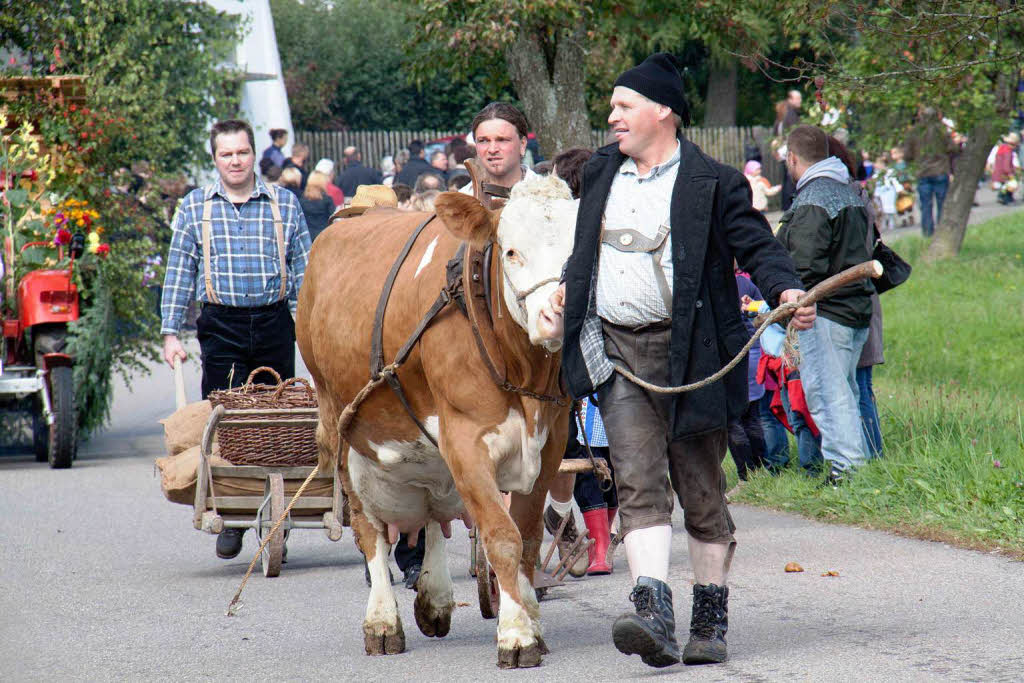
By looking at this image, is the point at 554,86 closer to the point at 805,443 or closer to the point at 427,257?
the point at 805,443

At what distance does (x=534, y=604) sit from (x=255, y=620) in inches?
63.5

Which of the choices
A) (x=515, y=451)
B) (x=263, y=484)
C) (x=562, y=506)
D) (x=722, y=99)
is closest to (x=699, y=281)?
(x=515, y=451)

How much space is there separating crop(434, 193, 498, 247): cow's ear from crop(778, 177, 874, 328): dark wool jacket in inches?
136

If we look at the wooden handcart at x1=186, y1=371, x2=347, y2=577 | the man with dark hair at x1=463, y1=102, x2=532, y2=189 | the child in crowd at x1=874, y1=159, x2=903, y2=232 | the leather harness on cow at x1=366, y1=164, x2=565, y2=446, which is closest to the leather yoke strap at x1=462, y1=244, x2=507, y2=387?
the leather harness on cow at x1=366, y1=164, x2=565, y2=446

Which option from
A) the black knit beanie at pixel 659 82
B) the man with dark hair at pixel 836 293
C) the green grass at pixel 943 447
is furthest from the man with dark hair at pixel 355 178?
the black knit beanie at pixel 659 82

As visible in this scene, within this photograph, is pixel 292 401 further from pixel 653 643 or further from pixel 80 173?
pixel 80 173

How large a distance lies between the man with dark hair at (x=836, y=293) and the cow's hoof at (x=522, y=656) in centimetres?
391

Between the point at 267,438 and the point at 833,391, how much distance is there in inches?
134

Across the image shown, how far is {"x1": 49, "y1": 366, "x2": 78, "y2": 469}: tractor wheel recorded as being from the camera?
11641 mm

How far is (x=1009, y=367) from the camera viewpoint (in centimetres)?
1325

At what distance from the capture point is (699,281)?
5.18 meters

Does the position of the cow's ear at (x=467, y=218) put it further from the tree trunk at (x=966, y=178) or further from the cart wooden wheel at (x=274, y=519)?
the tree trunk at (x=966, y=178)

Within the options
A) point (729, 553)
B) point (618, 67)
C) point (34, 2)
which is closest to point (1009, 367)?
point (729, 553)

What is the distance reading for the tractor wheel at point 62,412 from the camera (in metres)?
11.6
